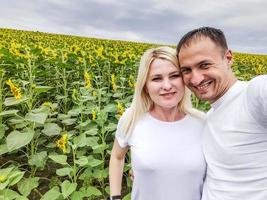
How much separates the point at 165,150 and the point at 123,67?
393cm

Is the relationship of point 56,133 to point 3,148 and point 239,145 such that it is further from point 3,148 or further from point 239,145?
point 239,145

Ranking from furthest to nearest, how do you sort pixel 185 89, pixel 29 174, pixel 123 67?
pixel 123 67 < pixel 29 174 < pixel 185 89

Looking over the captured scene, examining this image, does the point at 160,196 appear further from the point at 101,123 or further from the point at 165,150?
the point at 101,123

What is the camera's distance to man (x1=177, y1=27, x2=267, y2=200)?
2.13 metres

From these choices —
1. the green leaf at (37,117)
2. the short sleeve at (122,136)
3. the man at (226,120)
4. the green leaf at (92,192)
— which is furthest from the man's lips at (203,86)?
the green leaf at (37,117)

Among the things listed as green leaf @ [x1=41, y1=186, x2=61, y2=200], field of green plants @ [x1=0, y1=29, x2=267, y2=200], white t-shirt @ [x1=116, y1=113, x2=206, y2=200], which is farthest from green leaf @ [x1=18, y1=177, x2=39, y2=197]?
white t-shirt @ [x1=116, y1=113, x2=206, y2=200]

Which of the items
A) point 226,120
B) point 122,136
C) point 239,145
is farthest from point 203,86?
point 122,136

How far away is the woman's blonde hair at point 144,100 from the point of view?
2.93m

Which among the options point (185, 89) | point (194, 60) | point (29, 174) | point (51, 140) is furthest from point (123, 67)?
point (194, 60)

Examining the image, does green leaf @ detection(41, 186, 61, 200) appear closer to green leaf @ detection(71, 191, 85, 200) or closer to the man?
green leaf @ detection(71, 191, 85, 200)

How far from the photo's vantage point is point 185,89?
9.87 feet

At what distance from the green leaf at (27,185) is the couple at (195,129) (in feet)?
3.02

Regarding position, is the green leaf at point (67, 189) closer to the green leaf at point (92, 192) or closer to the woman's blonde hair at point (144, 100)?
the green leaf at point (92, 192)

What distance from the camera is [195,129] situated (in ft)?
9.46
